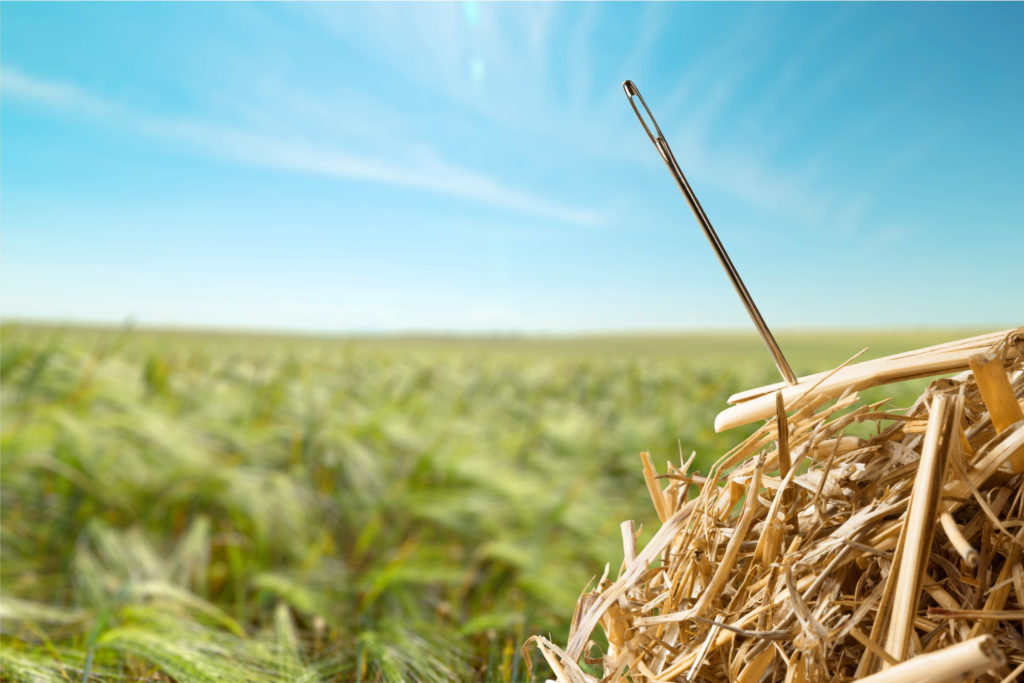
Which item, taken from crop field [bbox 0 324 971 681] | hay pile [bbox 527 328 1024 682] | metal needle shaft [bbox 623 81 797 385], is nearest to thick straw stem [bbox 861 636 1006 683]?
hay pile [bbox 527 328 1024 682]

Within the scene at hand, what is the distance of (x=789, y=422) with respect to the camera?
1.12 feet

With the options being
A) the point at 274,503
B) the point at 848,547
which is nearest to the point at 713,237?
the point at 848,547

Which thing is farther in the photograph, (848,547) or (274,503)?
(274,503)

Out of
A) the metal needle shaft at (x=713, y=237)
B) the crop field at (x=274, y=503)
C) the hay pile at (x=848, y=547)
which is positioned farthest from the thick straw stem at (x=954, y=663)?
→ the crop field at (x=274, y=503)

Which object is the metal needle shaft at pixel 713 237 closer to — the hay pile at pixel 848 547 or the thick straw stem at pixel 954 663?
the hay pile at pixel 848 547

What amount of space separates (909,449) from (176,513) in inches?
76.2

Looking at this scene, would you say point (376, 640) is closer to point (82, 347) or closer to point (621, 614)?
point (621, 614)

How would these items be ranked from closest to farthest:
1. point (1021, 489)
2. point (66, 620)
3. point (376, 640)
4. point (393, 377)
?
1. point (1021, 489)
2. point (376, 640)
3. point (66, 620)
4. point (393, 377)

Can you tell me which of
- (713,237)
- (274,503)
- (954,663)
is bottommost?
(274,503)

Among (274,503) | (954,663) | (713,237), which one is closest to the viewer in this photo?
(954,663)

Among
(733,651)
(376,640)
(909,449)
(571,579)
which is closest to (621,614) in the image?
(733,651)

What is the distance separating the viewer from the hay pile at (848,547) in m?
0.26

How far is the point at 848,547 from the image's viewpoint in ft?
0.93

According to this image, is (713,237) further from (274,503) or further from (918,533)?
(274,503)
